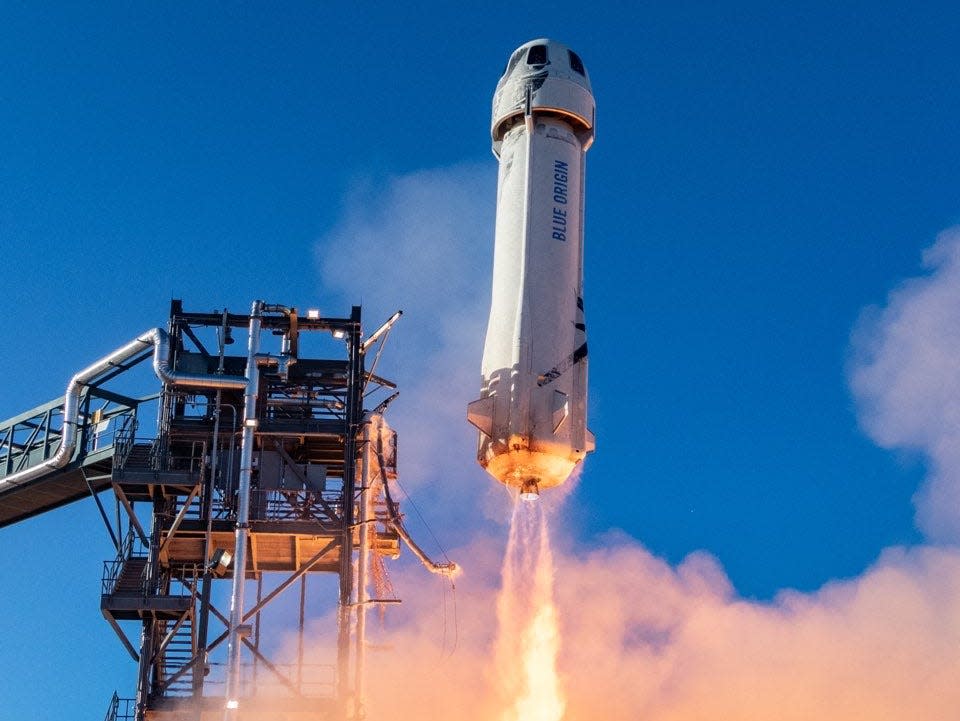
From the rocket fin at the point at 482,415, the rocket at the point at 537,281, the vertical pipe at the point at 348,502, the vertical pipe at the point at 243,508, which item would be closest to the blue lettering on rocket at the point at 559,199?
the rocket at the point at 537,281

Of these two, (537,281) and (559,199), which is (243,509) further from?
(559,199)

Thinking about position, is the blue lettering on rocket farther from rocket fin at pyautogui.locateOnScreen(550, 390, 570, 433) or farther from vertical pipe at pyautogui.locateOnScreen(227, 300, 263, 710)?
vertical pipe at pyautogui.locateOnScreen(227, 300, 263, 710)

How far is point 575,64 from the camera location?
66.2 meters

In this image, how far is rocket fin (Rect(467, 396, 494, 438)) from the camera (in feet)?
195

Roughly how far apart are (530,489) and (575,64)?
55.0ft

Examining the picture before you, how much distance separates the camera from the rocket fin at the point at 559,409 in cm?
5888

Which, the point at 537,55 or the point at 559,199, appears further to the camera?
the point at 537,55

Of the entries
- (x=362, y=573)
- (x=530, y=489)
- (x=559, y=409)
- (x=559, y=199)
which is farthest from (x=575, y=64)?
(x=362, y=573)

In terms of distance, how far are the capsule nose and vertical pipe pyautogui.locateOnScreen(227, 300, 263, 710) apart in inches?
518

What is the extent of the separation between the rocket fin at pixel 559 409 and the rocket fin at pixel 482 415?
2.08 meters

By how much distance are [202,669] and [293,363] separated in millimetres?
12316

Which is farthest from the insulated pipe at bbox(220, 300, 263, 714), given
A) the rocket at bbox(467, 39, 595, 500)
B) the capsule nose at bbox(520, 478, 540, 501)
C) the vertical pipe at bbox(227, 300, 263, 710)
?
the capsule nose at bbox(520, 478, 540, 501)

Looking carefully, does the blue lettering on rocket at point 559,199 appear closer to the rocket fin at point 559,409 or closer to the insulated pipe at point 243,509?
the rocket fin at point 559,409

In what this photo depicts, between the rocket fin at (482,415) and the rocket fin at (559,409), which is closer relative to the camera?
the rocket fin at (559,409)
